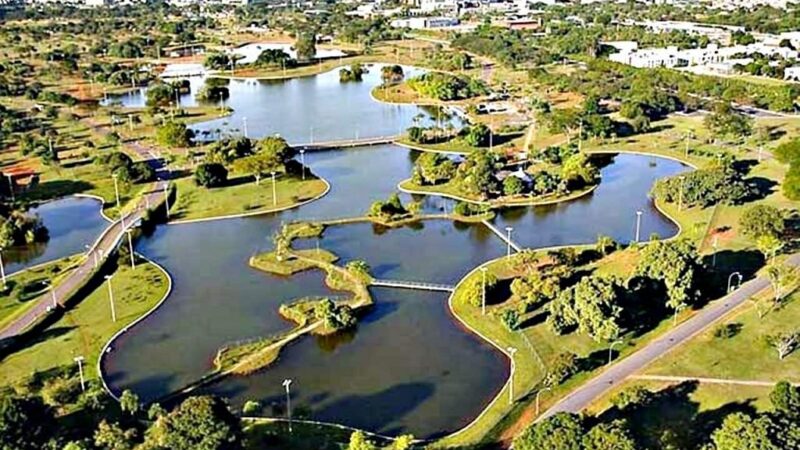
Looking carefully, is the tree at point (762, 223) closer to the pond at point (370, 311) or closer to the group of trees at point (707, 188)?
the pond at point (370, 311)

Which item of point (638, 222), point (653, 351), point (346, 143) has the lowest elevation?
point (653, 351)

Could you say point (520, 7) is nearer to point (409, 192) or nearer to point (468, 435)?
point (409, 192)

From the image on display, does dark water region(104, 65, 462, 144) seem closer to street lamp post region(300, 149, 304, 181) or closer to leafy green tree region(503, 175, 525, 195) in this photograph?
street lamp post region(300, 149, 304, 181)

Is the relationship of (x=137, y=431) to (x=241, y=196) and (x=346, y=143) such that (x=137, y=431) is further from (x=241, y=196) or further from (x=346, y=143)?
(x=346, y=143)

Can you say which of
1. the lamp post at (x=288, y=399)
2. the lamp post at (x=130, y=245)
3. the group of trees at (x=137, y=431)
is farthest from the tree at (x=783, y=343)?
the lamp post at (x=130, y=245)

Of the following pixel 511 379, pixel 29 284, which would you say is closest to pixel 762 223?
pixel 511 379

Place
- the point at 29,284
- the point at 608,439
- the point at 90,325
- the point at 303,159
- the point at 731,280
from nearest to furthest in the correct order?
1. the point at 608,439
2. the point at 90,325
3. the point at 731,280
4. the point at 29,284
5. the point at 303,159

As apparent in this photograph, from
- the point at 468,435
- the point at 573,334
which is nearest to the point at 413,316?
the point at 573,334
